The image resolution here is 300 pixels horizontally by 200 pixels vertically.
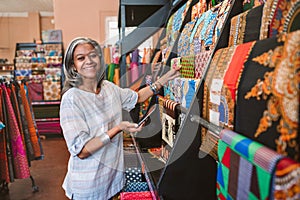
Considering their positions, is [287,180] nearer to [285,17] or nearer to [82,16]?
[285,17]

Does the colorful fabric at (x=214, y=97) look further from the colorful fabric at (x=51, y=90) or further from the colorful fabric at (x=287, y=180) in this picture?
the colorful fabric at (x=51, y=90)

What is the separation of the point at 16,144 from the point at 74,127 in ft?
5.92

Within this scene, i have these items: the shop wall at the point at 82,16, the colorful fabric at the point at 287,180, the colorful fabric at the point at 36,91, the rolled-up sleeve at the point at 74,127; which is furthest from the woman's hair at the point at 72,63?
the shop wall at the point at 82,16

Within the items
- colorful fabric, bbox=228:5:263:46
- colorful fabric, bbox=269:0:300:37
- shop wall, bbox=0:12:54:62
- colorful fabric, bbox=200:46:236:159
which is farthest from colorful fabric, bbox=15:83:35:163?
shop wall, bbox=0:12:54:62

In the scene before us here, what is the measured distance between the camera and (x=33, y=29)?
35.4 feet

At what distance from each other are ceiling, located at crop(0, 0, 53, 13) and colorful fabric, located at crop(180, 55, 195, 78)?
858cm

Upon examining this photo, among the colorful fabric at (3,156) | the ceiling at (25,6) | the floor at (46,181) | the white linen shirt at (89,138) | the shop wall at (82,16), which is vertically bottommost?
the floor at (46,181)

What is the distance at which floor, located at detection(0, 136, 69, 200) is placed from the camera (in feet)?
10.7

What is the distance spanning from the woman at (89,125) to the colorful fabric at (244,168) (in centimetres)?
73

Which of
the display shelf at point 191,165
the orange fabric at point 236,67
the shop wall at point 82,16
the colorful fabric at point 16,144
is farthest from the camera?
the shop wall at point 82,16

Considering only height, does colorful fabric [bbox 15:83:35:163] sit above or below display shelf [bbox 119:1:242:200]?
below

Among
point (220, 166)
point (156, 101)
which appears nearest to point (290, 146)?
point (220, 166)

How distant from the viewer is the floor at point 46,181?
325 centimetres

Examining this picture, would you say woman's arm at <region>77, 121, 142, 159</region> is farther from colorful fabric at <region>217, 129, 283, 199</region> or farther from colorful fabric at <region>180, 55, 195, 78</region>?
colorful fabric at <region>217, 129, 283, 199</region>
